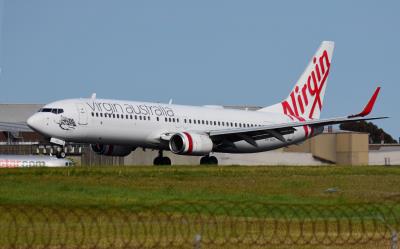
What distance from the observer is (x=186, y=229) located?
24641mm

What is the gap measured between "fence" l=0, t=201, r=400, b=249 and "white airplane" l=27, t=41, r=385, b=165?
26.4m

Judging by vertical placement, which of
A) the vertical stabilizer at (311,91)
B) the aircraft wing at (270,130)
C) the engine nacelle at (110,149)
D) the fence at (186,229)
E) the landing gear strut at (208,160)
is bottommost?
the fence at (186,229)

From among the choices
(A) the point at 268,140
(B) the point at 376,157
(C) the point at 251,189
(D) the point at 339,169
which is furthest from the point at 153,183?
(B) the point at 376,157

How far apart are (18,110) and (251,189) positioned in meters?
91.1

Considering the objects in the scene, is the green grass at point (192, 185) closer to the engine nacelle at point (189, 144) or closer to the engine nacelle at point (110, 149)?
the engine nacelle at point (189, 144)

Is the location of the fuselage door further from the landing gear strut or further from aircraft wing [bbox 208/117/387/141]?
the landing gear strut

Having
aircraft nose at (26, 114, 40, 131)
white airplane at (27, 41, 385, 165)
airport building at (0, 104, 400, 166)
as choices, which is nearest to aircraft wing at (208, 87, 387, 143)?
white airplane at (27, 41, 385, 165)

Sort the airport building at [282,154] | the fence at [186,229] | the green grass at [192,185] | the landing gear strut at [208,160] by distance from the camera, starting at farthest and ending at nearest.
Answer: the airport building at [282,154] < the landing gear strut at [208,160] < the green grass at [192,185] < the fence at [186,229]

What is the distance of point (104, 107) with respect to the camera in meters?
56.4

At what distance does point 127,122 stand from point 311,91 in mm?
18332

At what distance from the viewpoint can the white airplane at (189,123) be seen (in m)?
55.3

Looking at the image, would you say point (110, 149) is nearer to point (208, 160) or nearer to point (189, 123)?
point (189, 123)

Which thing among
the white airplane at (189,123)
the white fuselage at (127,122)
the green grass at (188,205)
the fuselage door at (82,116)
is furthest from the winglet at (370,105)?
the fuselage door at (82,116)

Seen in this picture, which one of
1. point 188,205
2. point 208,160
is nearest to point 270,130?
point 208,160
